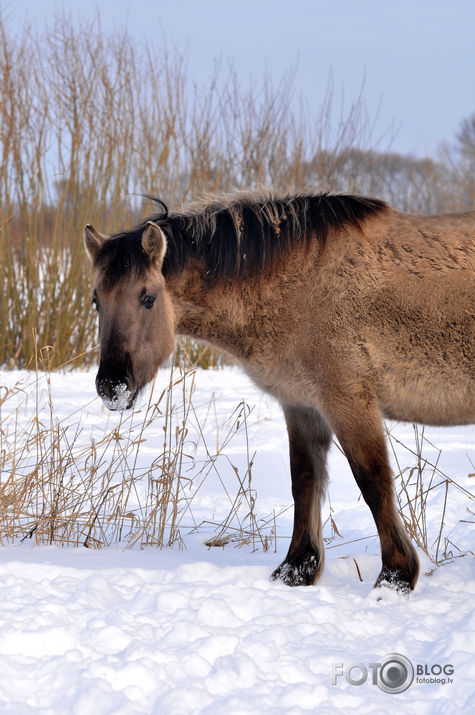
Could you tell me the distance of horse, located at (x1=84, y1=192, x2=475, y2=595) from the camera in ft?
10.6

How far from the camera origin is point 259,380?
11.5ft

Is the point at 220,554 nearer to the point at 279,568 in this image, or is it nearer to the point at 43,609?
the point at 279,568

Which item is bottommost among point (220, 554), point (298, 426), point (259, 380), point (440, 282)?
point (220, 554)

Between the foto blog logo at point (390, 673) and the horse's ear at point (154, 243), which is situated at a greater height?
the horse's ear at point (154, 243)

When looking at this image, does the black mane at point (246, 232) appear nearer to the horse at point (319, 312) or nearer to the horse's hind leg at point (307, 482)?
the horse at point (319, 312)

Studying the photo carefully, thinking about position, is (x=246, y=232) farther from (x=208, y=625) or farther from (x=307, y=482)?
(x=208, y=625)

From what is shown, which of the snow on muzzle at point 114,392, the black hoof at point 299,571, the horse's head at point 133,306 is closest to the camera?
the snow on muzzle at point 114,392

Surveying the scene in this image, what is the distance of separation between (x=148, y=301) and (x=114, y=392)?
0.47m

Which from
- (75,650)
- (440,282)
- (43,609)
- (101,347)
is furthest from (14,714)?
(440,282)

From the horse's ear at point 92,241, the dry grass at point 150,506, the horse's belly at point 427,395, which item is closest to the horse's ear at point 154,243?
the horse's ear at point 92,241

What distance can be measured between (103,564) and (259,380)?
1.13 m

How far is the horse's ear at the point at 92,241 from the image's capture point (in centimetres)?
346

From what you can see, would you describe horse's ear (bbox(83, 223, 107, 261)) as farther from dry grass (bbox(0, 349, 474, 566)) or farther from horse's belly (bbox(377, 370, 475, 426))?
horse's belly (bbox(377, 370, 475, 426))

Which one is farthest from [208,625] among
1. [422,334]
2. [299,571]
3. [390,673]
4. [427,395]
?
[422,334]
